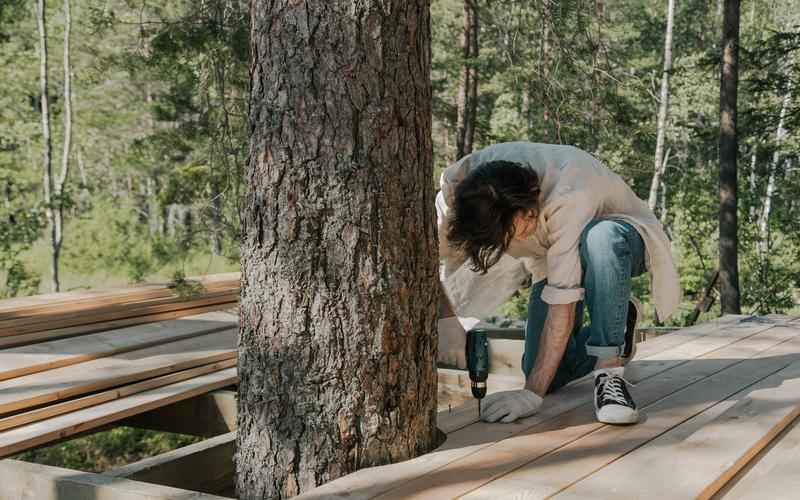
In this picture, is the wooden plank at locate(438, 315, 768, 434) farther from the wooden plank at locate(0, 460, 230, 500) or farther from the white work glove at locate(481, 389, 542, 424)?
the wooden plank at locate(0, 460, 230, 500)

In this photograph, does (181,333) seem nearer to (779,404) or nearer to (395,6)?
(395,6)

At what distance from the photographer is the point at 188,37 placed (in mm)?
6254

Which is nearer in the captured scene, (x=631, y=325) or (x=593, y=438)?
(x=593, y=438)

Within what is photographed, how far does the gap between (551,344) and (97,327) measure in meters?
2.37

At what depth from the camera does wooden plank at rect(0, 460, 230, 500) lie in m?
1.84

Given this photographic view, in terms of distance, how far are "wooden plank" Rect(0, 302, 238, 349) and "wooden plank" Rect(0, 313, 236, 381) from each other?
68 mm

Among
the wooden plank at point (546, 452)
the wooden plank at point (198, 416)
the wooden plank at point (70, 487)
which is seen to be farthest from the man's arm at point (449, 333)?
the wooden plank at point (70, 487)

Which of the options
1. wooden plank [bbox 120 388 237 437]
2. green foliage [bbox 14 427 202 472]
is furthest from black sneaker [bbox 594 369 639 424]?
green foliage [bbox 14 427 202 472]

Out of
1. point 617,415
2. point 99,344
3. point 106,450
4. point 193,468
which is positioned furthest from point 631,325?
point 106,450

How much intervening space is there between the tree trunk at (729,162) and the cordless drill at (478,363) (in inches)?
271

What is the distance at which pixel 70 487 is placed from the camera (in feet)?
6.35

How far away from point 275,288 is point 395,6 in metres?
Result: 0.76

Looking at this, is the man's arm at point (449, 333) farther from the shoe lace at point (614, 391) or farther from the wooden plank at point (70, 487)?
the wooden plank at point (70, 487)

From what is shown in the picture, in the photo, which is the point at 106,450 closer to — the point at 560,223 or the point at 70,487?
the point at 70,487
